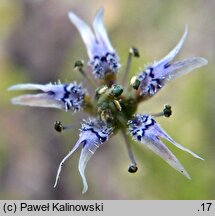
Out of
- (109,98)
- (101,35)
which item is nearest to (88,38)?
(101,35)

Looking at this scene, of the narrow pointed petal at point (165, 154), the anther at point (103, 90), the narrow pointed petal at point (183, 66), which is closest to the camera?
the narrow pointed petal at point (165, 154)

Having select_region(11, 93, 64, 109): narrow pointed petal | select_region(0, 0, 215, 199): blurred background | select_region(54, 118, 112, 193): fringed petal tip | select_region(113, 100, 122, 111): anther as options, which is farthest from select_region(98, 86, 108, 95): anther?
select_region(0, 0, 215, 199): blurred background

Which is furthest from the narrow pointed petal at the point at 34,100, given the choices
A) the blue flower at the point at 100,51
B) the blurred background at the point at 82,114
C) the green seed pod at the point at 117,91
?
the blurred background at the point at 82,114

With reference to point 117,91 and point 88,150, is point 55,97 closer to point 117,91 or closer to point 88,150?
point 117,91

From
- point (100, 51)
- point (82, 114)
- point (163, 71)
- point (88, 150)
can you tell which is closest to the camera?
point (88, 150)

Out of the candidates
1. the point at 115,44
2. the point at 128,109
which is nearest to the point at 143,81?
the point at 128,109

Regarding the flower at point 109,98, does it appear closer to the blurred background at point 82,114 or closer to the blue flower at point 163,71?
the blue flower at point 163,71
